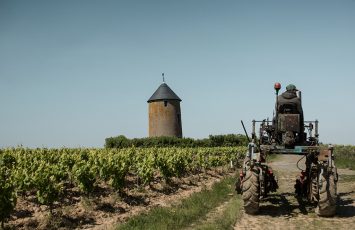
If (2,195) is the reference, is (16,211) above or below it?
below

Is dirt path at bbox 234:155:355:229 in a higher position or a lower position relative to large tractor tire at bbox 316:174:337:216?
lower

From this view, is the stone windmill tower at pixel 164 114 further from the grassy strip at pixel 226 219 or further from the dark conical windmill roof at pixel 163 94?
the grassy strip at pixel 226 219

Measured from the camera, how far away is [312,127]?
12.2 meters

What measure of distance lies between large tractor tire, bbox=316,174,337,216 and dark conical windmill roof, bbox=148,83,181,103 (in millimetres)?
43022

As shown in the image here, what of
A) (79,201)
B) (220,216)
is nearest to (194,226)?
(220,216)

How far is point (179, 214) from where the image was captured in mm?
10367

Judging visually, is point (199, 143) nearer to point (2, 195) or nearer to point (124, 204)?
point (124, 204)

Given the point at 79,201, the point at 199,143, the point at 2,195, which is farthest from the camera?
the point at 199,143

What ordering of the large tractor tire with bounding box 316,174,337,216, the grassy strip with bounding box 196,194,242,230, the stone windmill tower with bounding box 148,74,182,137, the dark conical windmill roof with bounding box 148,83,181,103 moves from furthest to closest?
the dark conical windmill roof with bounding box 148,83,181,103 → the stone windmill tower with bounding box 148,74,182,137 → the large tractor tire with bounding box 316,174,337,216 → the grassy strip with bounding box 196,194,242,230

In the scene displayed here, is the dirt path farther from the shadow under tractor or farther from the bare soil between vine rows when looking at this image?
the bare soil between vine rows

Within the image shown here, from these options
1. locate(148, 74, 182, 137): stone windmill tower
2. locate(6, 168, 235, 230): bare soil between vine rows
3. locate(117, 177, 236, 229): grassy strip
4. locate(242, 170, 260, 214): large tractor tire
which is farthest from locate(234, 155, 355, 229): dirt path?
locate(148, 74, 182, 137): stone windmill tower

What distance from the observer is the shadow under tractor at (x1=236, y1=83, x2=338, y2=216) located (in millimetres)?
9750

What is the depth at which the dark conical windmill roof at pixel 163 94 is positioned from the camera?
52516 millimetres

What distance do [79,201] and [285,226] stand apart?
6.25 meters
